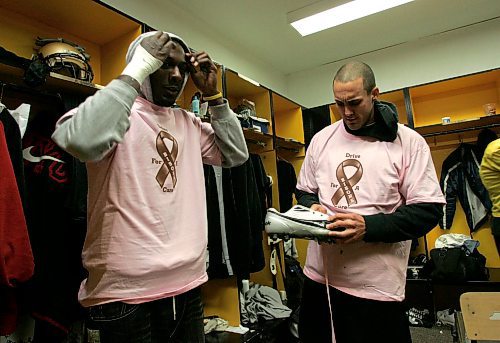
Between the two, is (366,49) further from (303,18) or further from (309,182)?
(309,182)

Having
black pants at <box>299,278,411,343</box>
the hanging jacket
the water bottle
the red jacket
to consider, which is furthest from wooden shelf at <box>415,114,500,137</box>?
the red jacket

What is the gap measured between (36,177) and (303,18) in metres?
2.85

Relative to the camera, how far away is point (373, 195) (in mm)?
1251

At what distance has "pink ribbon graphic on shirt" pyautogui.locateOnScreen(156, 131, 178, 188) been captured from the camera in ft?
3.20

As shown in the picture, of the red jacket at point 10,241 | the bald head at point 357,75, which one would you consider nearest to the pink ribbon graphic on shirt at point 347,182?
the bald head at point 357,75

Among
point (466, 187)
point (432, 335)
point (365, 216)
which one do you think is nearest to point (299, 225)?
point (365, 216)

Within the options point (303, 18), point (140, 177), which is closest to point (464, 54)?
point (303, 18)

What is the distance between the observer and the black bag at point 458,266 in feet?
10.0

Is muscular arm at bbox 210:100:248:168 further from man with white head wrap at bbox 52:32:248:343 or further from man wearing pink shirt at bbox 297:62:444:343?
man wearing pink shirt at bbox 297:62:444:343

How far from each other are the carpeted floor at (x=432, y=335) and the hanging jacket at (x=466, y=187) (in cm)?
113

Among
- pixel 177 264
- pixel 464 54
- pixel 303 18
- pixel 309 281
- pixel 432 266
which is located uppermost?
pixel 303 18

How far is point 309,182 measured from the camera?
149 centimetres

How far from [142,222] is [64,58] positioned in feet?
4.02

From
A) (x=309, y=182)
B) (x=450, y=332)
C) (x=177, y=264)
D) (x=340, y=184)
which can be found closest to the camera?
(x=177, y=264)
